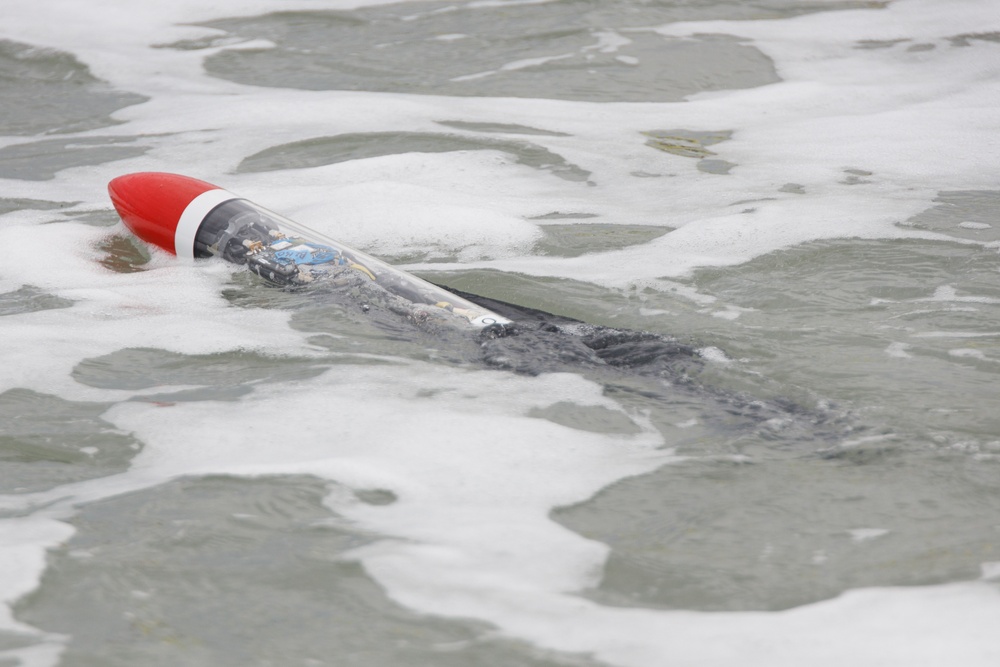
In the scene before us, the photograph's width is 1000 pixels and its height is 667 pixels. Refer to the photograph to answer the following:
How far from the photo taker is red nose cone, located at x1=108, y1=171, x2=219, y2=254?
458 cm

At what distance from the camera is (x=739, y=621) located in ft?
7.24

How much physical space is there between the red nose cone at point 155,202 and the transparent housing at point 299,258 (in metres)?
0.17

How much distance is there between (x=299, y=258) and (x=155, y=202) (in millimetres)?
853

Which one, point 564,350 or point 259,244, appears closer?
point 564,350

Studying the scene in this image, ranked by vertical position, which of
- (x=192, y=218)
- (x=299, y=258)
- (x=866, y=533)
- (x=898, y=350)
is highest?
(x=192, y=218)

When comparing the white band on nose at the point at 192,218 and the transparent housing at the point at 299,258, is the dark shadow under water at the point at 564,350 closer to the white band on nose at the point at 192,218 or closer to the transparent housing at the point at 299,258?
the transparent housing at the point at 299,258

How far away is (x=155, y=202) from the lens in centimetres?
462

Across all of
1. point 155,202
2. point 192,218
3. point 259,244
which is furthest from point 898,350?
point 155,202

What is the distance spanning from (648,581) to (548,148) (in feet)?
14.3

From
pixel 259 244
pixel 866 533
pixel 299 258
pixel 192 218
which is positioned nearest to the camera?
pixel 866 533

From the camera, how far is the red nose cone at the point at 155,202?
15.0ft

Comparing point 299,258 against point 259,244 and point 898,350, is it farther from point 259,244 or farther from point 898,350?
point 898,350

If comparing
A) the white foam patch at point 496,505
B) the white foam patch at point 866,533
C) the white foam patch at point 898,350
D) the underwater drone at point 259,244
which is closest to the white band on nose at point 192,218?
the underwater drone at point 259,244

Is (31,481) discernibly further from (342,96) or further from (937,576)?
(342,96)
